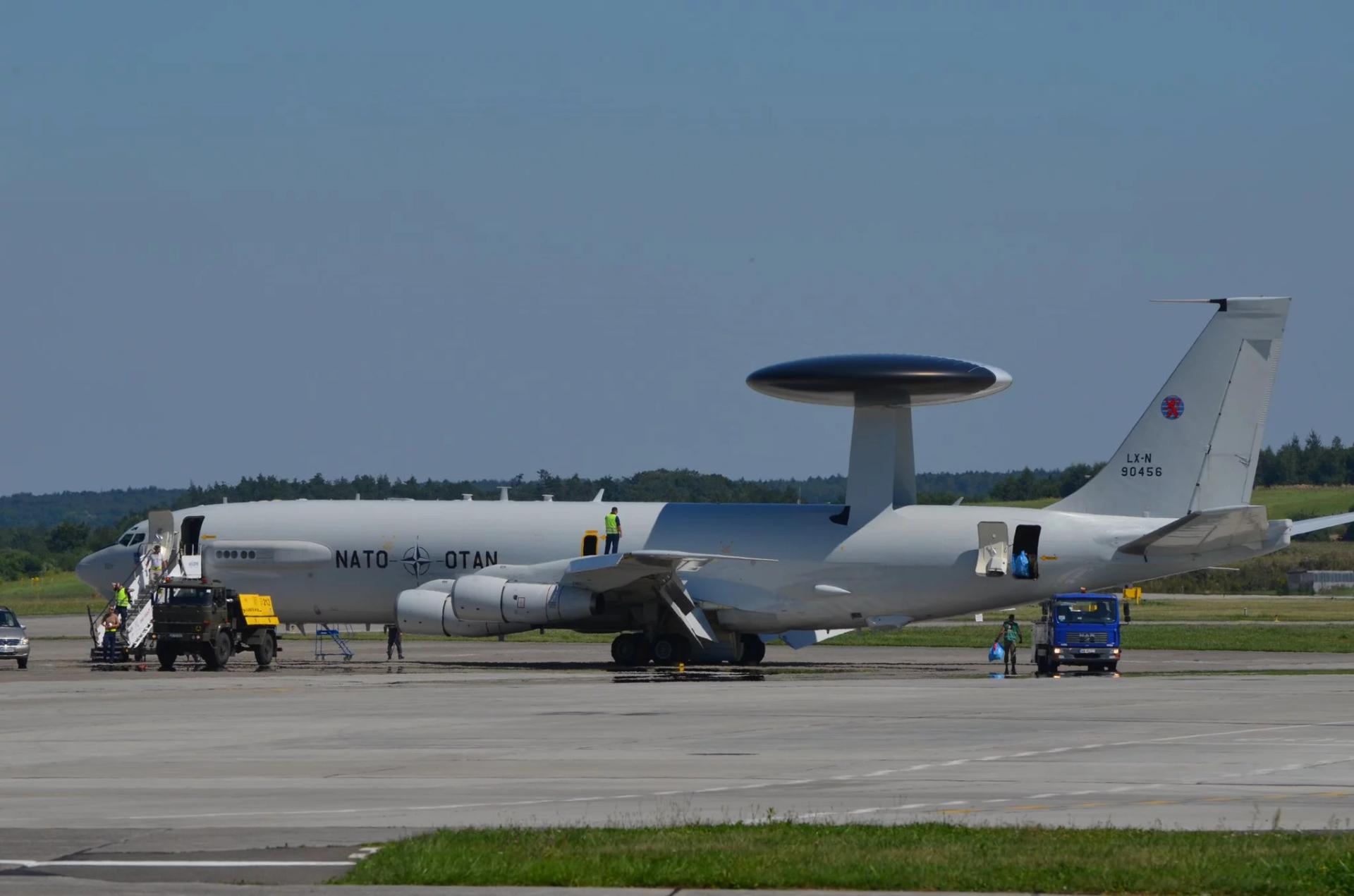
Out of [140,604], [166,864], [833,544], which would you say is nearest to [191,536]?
[140,604]

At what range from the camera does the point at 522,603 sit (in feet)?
137

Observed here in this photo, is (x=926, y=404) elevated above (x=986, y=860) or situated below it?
above

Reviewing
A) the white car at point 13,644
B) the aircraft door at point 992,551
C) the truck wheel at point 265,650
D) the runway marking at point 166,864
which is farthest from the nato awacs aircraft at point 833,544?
the runway marking at point 166,864

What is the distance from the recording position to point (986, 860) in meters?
11.9

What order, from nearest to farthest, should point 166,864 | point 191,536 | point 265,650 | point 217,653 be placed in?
1. point 166,864
2. point 217,653
3. point 265,650
4. point 191,536

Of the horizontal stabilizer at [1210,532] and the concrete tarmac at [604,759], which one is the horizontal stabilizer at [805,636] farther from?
the horizontal stabilizer at [1210,532]

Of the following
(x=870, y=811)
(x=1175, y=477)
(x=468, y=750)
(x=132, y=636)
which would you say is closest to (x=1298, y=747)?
(x=870, y=811)

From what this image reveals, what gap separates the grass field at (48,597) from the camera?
8681cm

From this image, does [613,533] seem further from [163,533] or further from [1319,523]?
[1319,523]

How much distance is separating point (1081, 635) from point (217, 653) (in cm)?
2073

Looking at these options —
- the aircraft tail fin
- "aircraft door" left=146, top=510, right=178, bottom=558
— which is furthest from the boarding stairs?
the aircraft tail fin

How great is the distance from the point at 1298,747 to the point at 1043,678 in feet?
60.4

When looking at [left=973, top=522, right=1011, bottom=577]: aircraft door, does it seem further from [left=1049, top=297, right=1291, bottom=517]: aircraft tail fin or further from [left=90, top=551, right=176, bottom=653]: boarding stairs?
[left=90, top=551, right=176, bottom=653]: boarding stairs

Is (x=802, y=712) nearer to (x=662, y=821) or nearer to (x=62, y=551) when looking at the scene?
(x=662, y=821)
